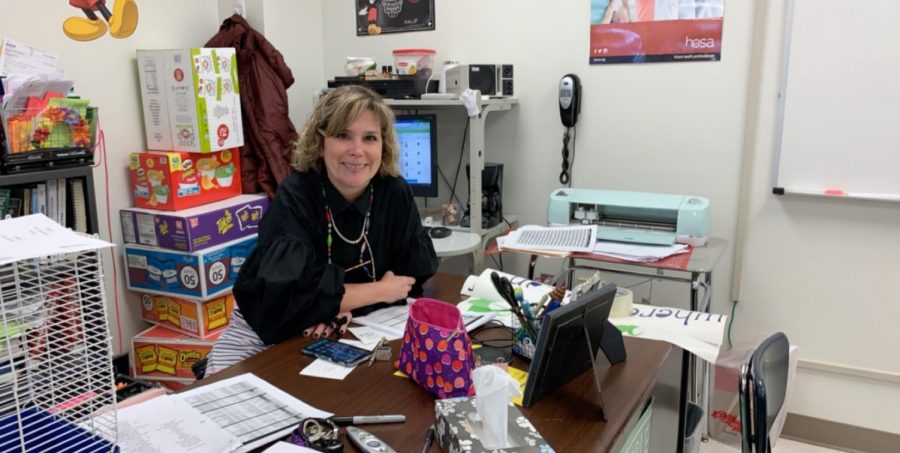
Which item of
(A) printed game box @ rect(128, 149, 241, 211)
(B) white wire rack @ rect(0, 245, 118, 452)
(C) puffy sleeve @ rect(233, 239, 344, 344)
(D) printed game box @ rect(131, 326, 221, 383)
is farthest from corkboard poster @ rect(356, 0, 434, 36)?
(B) white wire rack @ rect(0, 245, 118, 452)

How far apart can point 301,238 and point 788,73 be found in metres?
1.98

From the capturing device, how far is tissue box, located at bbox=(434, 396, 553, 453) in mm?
958

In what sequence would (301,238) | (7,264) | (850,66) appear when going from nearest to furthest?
(7,264)
(301,238)
(850,66)

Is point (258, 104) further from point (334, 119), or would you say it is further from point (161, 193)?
point (334, 119)

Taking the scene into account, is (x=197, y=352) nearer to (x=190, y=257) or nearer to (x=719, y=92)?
(x=190, y=257)

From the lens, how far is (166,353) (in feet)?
8.84

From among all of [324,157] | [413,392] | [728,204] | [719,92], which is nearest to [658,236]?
[728,204]

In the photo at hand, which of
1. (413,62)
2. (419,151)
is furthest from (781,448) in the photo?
(413,62)

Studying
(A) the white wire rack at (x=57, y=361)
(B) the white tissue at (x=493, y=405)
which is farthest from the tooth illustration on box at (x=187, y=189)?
(B) the white tissue at (x=493, y=405)

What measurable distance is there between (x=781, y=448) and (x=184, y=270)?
257cm

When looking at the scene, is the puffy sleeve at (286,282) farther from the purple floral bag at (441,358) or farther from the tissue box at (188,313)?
the tissue box at (188,313)

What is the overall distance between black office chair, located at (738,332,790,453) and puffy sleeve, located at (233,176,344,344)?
0.93 metres

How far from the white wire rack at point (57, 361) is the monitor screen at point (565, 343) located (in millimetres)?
678

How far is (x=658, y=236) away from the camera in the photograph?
2.39 metres
